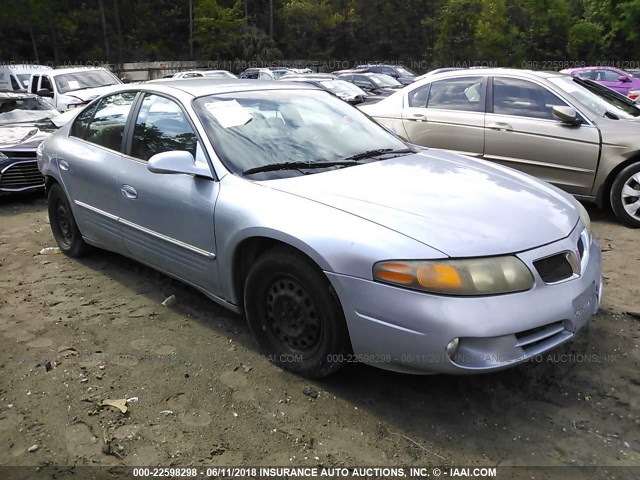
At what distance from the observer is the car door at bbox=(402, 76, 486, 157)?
21.6 feet

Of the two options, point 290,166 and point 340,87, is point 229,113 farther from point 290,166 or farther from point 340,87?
point 340,87

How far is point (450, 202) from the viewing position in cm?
295

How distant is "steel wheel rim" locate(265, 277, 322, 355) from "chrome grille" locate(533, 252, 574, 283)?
3.56ft

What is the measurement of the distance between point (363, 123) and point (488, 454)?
2.46m

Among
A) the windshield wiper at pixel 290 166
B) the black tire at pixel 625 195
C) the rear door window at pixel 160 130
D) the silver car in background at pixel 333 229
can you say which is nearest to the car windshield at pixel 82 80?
the silver car in background at pixel 333 229

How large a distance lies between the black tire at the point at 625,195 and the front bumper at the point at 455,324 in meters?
3.43

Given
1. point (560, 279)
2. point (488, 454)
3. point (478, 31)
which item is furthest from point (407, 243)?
point (478, 31)

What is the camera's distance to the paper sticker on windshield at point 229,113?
3.54 metres

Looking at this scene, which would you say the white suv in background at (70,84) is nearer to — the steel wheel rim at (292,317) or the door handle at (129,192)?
the door handle at (129,192)

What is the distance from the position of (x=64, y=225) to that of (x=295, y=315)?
3.05 meters

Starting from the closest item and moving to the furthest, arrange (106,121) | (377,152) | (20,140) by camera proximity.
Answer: (377,152)
(106,121)
(20,140)

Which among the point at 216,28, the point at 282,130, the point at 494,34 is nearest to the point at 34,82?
the point at 282,130

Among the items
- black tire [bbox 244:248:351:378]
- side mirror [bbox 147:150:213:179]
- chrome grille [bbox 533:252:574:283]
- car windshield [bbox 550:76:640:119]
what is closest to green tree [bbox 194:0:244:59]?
car windshield [bbox 550:76:640:119]

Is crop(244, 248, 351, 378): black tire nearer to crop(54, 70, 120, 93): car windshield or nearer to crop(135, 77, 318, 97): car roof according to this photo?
crop(135, 77, 318, 97): car roof
